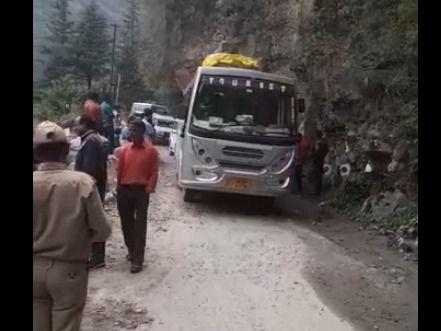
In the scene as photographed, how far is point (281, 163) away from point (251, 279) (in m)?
3.68

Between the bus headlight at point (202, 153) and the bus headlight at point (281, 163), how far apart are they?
106 centimetres

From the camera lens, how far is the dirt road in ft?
18.3

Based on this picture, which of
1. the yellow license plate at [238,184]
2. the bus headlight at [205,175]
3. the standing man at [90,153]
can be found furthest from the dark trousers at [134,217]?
the yellow license plate at [238,184]

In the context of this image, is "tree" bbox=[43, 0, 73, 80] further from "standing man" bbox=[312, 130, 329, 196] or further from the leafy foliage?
"standing man" bbox=[312, 130, 329, 196]

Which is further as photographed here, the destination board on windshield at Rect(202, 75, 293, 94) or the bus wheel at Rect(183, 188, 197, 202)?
the bus wheel at Rect(183, 188, 197, 202)

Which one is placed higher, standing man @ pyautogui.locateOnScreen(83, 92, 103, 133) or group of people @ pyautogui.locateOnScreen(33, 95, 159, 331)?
standing man @ pyautogui.locateOnScreen(83, 92, 103, 133)

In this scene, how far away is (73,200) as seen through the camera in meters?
3.30

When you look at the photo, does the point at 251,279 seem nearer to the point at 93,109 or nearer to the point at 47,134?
the point at 93,109

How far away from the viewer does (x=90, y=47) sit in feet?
137

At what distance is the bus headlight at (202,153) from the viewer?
10031mm

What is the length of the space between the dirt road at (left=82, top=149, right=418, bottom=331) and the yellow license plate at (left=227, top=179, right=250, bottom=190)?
575mm

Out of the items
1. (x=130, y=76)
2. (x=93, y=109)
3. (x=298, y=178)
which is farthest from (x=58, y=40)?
(x=93, y=109)

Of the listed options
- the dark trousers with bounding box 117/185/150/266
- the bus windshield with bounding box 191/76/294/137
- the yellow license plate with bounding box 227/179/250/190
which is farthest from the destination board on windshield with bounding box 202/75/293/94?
the dark trousers with bounding box 117/185/150/266
